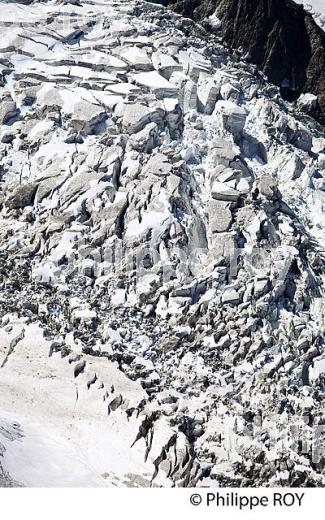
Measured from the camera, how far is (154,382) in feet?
207

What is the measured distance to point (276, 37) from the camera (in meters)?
103

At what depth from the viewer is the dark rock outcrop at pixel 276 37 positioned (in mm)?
101562

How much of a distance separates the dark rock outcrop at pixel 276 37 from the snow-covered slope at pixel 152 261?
708 cm

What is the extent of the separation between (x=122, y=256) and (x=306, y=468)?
2638 cm

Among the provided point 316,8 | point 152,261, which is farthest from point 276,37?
point 152,261

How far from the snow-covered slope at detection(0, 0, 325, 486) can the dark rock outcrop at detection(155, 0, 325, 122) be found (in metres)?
7.08

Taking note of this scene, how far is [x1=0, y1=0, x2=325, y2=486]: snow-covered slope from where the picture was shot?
Answer: 58.1m

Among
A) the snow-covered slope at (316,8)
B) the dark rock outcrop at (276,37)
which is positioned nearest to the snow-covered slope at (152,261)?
the dark rock outcrop at (276,37)

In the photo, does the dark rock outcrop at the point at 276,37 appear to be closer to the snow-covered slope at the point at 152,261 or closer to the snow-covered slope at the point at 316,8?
the snow-covered slope at the point at 316,8

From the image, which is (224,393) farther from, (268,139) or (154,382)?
(268,139)

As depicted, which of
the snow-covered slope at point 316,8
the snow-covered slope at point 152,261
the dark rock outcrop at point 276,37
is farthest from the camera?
the snow-covered slope at point 316,8

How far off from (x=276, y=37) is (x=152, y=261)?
4763cm

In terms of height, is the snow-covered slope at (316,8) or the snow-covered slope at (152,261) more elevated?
the snow-covered slope at (316,8)
